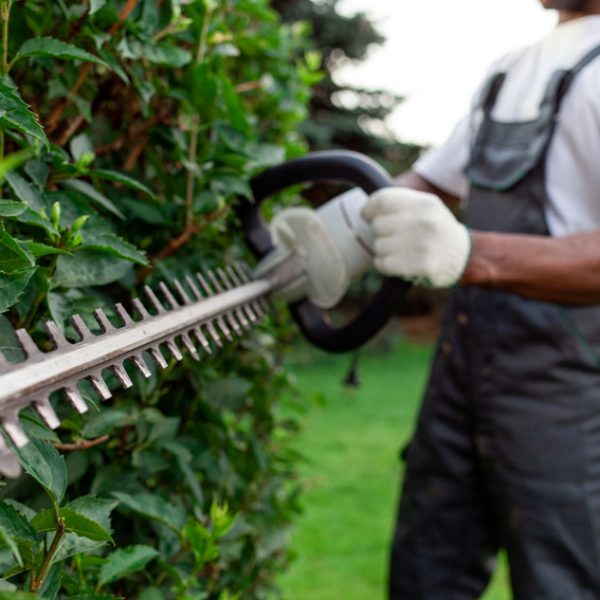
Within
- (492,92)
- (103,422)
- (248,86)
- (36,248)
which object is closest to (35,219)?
(36,248)

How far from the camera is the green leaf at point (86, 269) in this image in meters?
0.96

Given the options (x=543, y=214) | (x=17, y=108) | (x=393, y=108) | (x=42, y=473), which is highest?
(x=17, y=108)

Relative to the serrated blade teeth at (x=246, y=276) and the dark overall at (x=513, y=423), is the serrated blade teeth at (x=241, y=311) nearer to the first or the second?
the serrated blade teeth at (x=246, y=276)

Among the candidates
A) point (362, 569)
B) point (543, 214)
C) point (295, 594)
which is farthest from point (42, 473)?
point (362, 569)

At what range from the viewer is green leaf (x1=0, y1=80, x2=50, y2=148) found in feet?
2.46

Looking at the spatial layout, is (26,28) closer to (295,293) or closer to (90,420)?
(90,420)

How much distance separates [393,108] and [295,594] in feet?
29.1

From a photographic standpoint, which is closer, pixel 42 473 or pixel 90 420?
pixel 42 473

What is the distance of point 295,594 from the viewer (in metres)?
3.33

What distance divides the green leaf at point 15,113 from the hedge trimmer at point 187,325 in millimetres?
194

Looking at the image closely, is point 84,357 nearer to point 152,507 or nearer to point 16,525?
point 16,525

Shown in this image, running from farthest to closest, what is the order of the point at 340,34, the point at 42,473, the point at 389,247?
the point at 340,34 → the point at 389,247 → the point at 42,473

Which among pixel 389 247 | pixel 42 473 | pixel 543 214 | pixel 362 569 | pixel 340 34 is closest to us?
pixel 42 473

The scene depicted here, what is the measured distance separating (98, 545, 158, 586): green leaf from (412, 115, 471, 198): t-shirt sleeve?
1.44 metres
